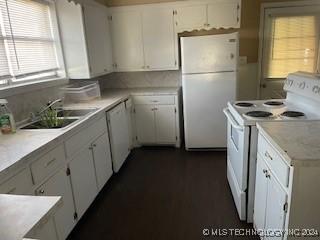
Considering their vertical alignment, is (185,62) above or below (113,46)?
below

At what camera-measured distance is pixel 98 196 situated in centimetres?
263

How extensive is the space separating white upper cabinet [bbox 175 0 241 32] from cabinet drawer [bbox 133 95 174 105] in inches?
39.7

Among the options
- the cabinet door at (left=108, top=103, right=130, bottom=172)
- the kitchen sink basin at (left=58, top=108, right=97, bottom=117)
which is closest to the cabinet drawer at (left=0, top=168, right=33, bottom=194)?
the kitchen sink basin at (left=58, top=108, right=97, bottom=117)

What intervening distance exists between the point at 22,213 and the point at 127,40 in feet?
10.8

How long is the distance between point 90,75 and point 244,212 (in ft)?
7.59

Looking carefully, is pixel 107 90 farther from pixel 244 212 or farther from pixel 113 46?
pixel 244 212

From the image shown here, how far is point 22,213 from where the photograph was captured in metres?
0.85

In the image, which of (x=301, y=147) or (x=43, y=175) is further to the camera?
(x=43, y=175)

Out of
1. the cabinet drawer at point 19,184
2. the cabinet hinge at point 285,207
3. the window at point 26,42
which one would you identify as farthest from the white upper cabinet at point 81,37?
the cabinet hinge at point 285,207

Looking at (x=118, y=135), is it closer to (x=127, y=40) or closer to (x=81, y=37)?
(x=81, y=37)

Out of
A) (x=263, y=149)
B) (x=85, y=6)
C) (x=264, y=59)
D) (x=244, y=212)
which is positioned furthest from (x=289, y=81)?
(x=85, y=6)

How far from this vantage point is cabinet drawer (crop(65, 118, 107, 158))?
2.03m

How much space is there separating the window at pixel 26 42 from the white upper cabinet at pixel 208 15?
1.74 meters

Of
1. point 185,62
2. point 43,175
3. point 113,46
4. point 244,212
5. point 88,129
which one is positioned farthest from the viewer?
point 113,46
